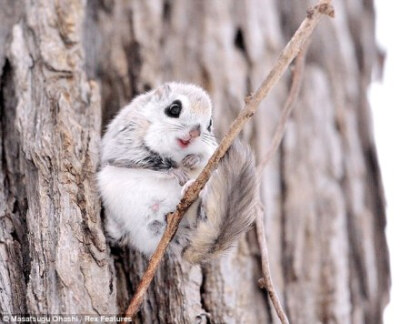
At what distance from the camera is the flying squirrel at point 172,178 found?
87.4 inches

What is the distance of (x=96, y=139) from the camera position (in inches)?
105

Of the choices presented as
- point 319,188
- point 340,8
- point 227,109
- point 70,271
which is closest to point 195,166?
point 70,271

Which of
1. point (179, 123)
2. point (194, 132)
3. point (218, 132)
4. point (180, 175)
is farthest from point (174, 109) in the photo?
point (218, 132)

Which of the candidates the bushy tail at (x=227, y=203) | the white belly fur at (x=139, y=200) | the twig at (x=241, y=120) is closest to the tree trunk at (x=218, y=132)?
the white belly fur at (x=139, y=200)

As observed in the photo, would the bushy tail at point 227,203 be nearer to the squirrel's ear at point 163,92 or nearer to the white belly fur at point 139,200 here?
the white belly fur at point 139,200

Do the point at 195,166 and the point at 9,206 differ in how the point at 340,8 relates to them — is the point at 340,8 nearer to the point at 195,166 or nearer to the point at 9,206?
the point at 195,166

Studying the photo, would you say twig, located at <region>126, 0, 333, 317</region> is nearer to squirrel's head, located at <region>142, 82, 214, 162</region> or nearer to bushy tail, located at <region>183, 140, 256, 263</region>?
bushy tail, located at <region>183, 140, 256, 263</region>

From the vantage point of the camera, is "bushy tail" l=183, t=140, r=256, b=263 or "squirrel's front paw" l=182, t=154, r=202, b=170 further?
"squirrel's front paw" l=182, t=154, r=202, b=170

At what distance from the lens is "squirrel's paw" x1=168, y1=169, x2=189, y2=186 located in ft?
7.86

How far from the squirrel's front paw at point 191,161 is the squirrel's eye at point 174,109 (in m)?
0.18

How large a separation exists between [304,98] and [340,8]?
0.71 meters

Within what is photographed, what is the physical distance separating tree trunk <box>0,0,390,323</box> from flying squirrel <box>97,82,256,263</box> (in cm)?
11

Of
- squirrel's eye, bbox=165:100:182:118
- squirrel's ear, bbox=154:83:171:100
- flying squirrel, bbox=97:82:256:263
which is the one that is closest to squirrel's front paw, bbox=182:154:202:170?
flying squirrel, bbox=97:82:256:263

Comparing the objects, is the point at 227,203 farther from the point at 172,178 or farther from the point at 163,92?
the point at 163,92
